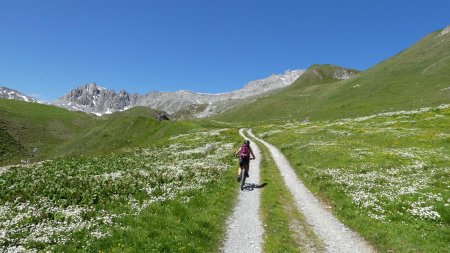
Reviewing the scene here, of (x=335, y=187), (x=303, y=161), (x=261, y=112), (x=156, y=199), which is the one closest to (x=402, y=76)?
(x=261, y=112)

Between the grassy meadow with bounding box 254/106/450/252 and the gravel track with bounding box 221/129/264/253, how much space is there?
5237mm

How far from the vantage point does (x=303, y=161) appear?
4097 cm

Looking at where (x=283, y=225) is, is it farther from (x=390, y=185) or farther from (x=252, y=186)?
(x=390, y=185)

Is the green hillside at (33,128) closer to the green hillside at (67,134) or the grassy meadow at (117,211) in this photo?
the green hillside at (67,134)

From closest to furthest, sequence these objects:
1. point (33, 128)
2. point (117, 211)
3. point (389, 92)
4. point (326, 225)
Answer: point (117, 211)
point (326, 225)
point (33, 128)
point (389, 92)

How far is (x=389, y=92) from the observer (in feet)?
468

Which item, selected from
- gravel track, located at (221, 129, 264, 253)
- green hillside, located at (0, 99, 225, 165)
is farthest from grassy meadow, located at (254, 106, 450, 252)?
green hillside, located at (0, 99, 225, 165)

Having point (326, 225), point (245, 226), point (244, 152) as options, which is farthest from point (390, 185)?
point (245, 226)

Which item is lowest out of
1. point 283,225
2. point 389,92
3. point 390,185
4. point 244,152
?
point 283,225

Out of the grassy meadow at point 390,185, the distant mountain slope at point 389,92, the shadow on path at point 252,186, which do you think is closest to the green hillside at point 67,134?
the shadow on path at point 252,186

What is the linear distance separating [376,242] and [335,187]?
9579 mm

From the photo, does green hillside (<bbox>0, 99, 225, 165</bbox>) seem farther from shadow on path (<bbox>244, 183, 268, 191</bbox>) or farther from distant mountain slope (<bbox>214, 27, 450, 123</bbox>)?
distant mountain slope (<bbox>214, 27, 450, 123</bbox>)

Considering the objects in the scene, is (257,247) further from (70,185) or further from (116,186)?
(70,185)

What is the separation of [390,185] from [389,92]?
431 feet
